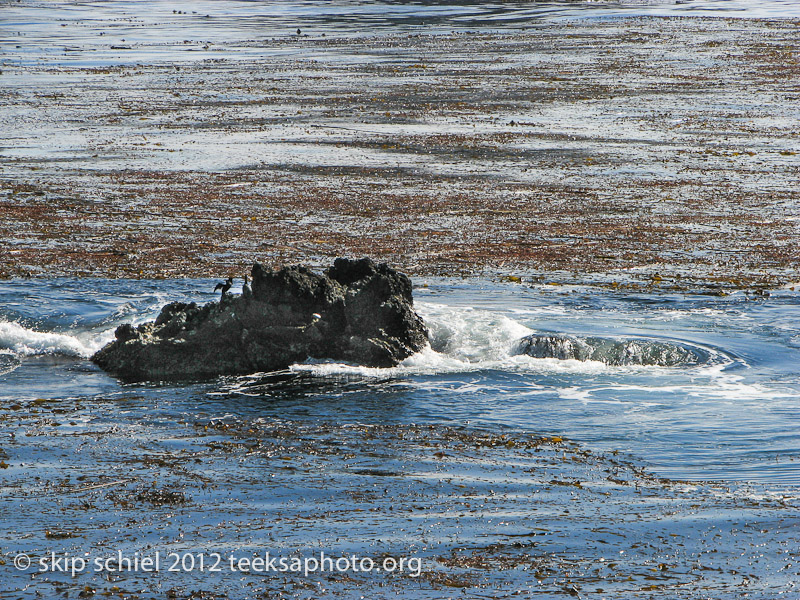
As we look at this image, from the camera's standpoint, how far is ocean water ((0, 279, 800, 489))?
35.4ft

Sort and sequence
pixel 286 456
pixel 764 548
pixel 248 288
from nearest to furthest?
pixel 764 548 < pixel 286 456 < pixel 248 288

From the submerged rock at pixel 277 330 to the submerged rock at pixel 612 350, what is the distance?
143 centimetres

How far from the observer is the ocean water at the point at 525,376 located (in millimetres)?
10797

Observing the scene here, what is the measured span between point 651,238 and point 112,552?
1319cm

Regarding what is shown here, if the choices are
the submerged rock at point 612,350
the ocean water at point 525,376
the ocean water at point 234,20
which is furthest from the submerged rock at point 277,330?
the ocean water at point 234,20

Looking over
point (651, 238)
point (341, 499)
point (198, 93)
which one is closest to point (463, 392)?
point (341, 499)

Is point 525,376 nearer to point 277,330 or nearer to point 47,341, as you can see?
point 277,330

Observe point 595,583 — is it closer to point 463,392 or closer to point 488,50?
point 463,392

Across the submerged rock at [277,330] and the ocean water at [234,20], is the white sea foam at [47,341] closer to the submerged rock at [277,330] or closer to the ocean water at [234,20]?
the submerged rock at [277,330]

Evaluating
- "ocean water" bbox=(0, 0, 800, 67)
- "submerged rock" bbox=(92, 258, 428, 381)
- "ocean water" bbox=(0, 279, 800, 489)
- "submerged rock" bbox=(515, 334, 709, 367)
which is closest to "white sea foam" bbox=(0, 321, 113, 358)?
"ocean water" bbox=(0, 279, 800, 489)

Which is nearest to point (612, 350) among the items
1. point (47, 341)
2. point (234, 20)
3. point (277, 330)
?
point (277, 330)

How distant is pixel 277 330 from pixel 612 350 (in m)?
4.01

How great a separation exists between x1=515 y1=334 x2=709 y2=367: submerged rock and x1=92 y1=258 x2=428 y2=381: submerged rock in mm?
1425

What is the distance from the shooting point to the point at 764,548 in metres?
7.96
